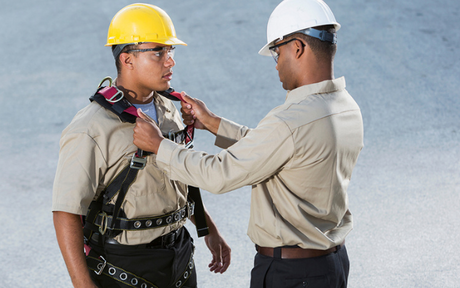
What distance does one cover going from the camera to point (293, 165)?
210 centimetres

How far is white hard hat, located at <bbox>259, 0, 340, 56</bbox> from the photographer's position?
7.16ft

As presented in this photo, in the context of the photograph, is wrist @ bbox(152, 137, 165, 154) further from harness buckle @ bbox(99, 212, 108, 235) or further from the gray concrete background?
the gray concrete background

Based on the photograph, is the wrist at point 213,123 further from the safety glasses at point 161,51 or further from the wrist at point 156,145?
the wrist at point 156,145

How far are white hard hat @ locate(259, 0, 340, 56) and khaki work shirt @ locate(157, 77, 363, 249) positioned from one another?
0.90 feet

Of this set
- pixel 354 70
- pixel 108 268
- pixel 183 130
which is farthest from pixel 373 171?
pixel 108 268

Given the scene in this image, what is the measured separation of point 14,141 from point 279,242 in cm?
520

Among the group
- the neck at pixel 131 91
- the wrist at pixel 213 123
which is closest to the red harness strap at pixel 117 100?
the neck at pixel 131 91

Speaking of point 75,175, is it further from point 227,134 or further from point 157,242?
point 227,134

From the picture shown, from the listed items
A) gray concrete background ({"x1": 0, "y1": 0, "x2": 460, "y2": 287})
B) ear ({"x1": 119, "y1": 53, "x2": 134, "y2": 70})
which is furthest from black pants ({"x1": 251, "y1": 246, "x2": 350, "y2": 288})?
gray concrete background ({"x1": 0, "y1": 0, "x2": 460, "y2": 287})

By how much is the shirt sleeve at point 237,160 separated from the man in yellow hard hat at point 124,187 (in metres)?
0.18

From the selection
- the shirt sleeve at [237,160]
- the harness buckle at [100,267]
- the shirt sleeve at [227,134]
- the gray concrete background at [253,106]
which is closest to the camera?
the shirt sleeve at [237,160]

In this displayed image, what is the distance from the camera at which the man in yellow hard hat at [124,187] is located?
2107mm

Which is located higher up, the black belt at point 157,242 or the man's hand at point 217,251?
the black belt at point 157,242

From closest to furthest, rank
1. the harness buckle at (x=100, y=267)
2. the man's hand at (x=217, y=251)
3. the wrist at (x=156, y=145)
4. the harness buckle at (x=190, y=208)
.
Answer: the wrist at (x=156, y=145) < the harness buckle at (x=100, y=267) < the harness buckle at (x=190, y=208) < the man's hand at (x=217, y=251)
